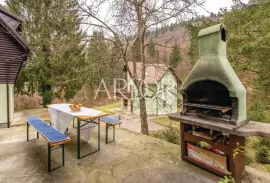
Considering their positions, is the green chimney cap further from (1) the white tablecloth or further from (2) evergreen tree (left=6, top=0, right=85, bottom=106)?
(2) evergreen tree (left=6, top=0, right=85, bottom=106)

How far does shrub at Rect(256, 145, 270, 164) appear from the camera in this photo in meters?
4.17

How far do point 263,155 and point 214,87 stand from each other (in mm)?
2894

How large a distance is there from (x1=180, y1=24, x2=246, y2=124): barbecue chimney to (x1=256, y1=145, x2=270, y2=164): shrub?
2.23 m

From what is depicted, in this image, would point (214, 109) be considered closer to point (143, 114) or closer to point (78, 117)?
point (78, 117)

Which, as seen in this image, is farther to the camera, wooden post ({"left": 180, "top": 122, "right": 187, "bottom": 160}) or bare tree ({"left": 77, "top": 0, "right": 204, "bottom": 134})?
bare tree ({"left": 77, "top": 0, "right": 204, "bottom": 134})

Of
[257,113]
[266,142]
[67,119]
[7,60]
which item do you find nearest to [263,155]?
[266,142]

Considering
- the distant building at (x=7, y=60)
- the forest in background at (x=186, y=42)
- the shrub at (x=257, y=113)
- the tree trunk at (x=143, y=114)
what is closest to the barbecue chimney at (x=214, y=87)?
the forest in background at (x=186, y=42)

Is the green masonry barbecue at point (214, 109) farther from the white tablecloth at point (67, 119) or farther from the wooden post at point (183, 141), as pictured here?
the white tablecloth at point (67, 119)

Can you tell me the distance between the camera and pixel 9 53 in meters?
7.11

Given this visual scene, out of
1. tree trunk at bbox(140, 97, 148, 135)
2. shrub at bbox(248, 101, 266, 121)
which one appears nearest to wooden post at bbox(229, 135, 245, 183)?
shrub at bbox(248, 101, 266, 121)

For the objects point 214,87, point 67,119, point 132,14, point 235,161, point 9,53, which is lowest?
point 235,161

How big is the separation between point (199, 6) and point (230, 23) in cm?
205

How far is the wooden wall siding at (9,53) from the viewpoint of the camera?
6867mm

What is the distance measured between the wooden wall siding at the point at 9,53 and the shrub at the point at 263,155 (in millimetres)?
9514
